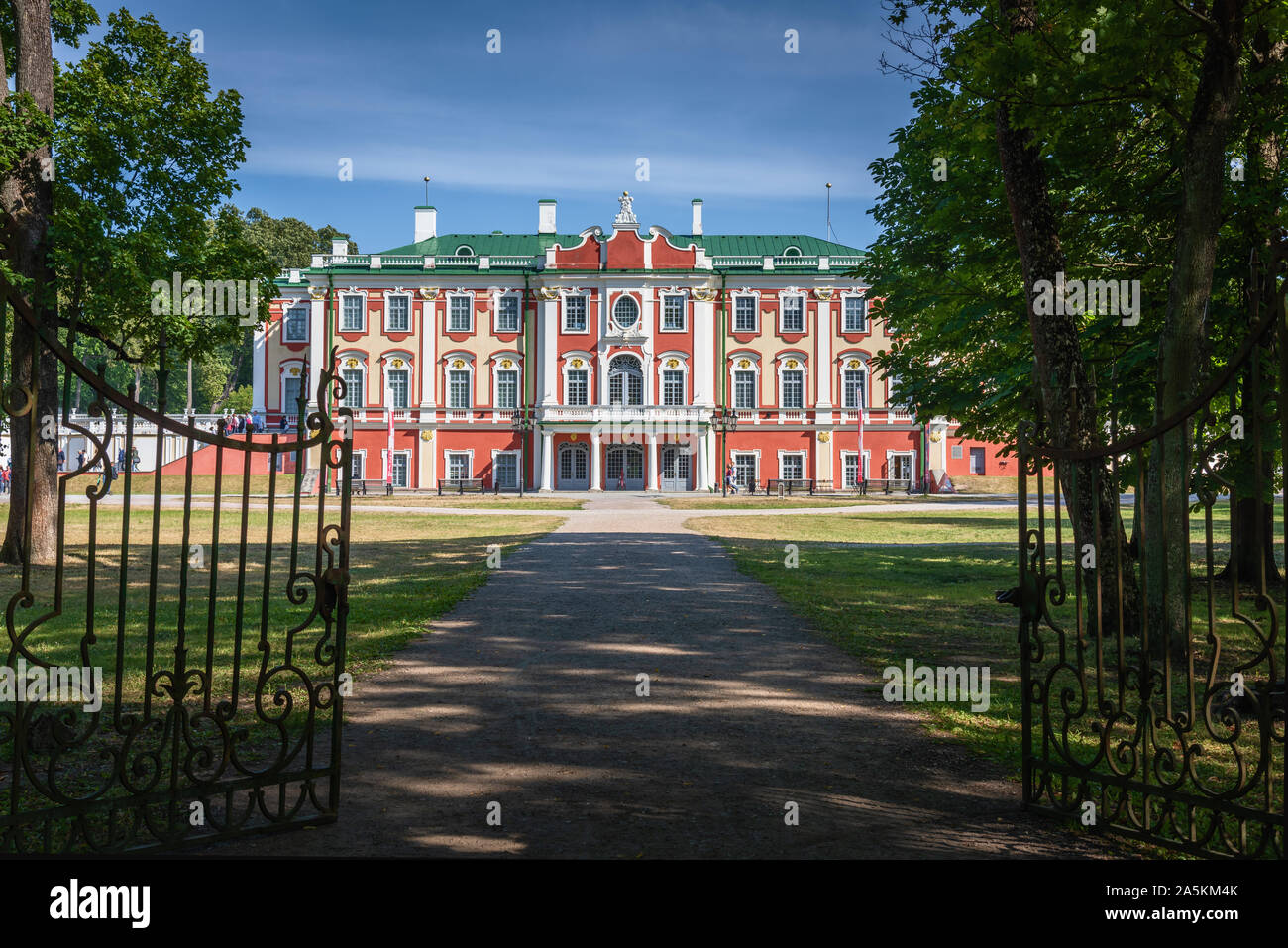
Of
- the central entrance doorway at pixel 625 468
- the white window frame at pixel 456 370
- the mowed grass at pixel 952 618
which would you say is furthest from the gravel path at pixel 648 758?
the white window frame at pixel 456 370

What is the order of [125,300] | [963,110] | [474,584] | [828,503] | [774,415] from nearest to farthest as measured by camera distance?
[963,110] < [474,584] < [125,300] < [828,503] < [774,415]

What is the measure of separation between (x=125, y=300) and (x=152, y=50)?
156 inches

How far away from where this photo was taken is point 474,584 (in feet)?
40.5

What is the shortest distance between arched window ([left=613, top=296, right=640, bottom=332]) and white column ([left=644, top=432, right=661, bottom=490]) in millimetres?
5785

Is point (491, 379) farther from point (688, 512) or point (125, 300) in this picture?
point (125, 300)

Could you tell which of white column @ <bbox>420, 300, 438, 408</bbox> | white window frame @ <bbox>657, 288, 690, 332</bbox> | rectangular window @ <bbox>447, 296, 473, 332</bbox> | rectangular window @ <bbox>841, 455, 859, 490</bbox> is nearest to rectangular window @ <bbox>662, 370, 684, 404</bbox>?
white window frame @ <bbox>657, 288, 690, 332</bbox>

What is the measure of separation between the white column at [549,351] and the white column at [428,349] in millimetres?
5610

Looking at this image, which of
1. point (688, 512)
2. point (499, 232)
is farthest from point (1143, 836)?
point (499, 232)

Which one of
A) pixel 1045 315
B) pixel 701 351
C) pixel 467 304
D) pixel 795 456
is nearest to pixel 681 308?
pixel 701 351

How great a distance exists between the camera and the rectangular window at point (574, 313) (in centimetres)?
4800

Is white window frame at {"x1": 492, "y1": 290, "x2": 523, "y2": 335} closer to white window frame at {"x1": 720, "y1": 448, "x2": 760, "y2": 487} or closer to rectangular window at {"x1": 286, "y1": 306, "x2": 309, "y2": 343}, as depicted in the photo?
rectangular window at {"x1": 286, "y1": 306, "x2": 309, "y2": 343}

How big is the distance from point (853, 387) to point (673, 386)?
364 inches

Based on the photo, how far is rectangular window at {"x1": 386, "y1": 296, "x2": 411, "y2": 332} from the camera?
161ft

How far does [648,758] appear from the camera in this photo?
209 inches
